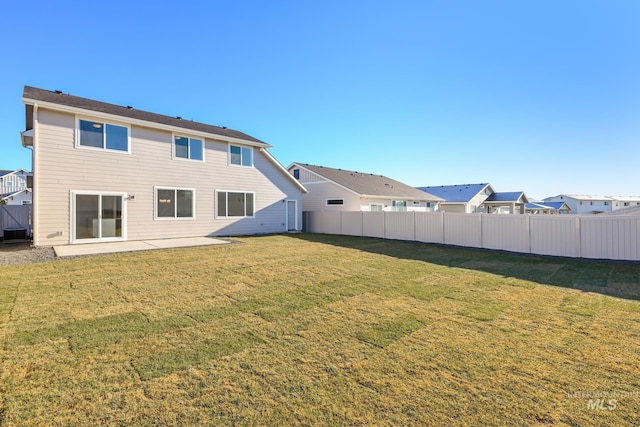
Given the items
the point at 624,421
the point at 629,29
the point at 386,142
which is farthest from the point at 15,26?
the point at 629,29

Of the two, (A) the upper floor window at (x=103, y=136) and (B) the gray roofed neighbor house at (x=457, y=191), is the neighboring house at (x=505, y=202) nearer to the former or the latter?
(B) the gray roofed neighbor house at (x=457, y=191)

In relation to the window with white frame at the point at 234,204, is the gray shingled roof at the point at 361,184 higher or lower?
higher

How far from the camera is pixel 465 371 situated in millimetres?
3000

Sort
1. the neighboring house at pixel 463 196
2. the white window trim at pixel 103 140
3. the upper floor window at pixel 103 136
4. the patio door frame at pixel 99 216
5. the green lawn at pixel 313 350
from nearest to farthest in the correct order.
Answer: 1. the green lawn at pixel 313 350
2. the patio door frame at pixel 99 216
3. the white window trim at pixel 103 140
4. the upper floor window at pixel 103 136
5. the neighboring house at pixel 463 196

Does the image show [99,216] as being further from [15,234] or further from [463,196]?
[463,196]

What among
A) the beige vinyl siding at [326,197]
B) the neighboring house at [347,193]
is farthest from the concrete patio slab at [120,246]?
the neighboring house at [347,193]

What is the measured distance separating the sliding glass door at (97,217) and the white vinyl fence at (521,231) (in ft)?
40.8

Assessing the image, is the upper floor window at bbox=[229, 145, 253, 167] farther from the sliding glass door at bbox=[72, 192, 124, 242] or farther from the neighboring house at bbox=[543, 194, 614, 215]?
the neighboring house at bbox=[543, 194, 614, 215]

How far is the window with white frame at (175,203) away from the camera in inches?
522

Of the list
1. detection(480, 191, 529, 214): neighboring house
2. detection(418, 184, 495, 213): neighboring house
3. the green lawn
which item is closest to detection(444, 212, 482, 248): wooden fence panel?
the green lawn

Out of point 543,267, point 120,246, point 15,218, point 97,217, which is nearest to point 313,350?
point 543,267

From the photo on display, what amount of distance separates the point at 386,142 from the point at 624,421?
20.9 meters

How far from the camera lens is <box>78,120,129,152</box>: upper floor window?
11.4 metres

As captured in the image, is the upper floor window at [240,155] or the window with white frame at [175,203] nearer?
the window with white frame at [175,203]
